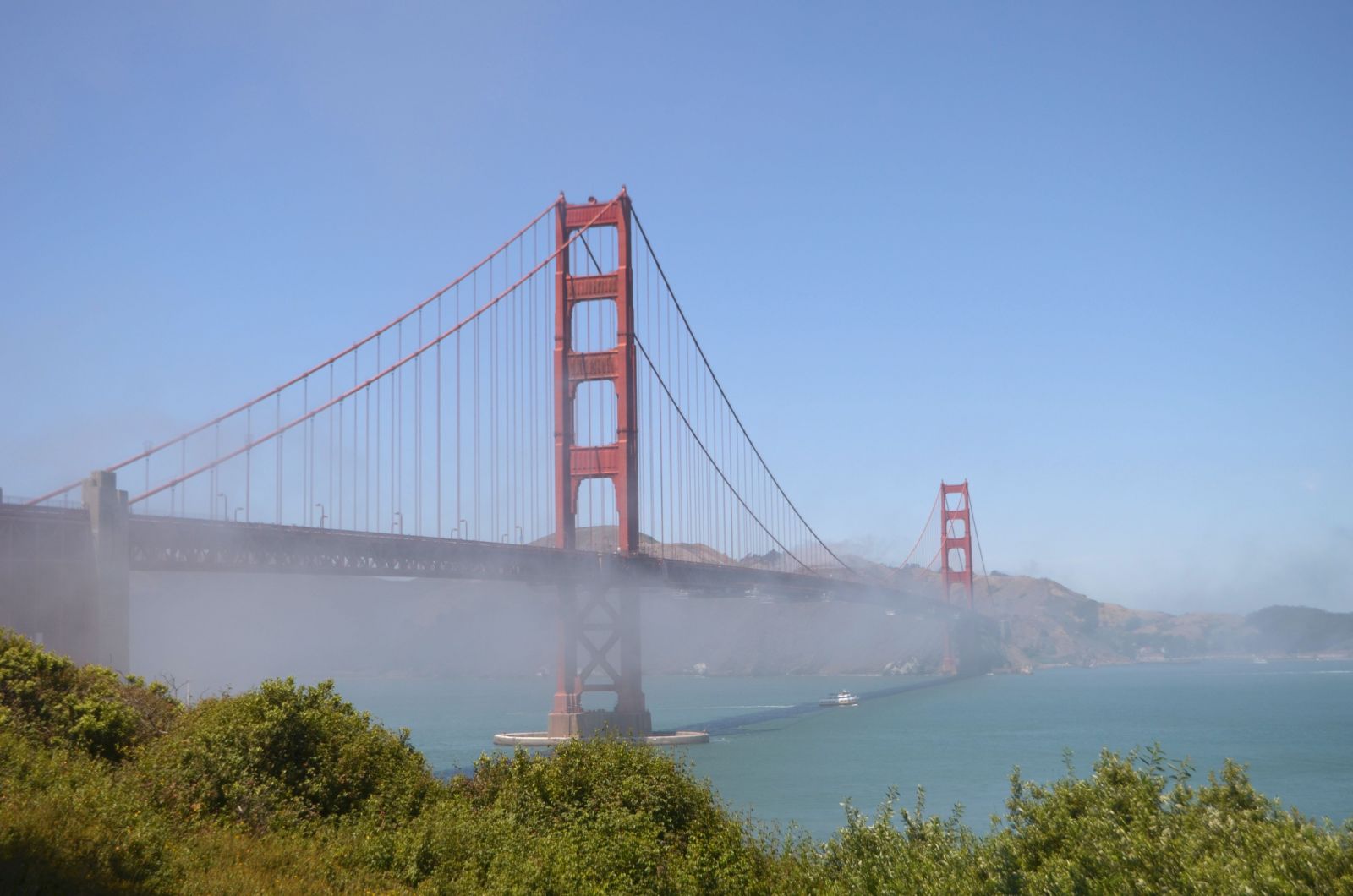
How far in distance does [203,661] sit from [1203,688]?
9261 cm

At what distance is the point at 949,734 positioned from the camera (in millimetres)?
64438

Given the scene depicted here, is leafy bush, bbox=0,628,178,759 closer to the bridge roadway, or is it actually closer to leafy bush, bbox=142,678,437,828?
leafy bush, bbox=142,678,437,828

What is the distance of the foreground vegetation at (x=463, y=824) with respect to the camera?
12.5 m

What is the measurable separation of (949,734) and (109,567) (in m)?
44.2

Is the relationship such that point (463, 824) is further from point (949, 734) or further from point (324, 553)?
point (949, 734)

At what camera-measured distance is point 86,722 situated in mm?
18281

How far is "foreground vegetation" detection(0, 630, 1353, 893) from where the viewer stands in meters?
12.5

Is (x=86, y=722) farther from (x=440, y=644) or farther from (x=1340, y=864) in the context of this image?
(x=440, y=644)

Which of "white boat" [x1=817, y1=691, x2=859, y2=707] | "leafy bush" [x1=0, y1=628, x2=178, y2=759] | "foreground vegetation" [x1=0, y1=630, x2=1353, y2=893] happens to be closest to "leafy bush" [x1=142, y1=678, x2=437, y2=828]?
"foreground vegetation" [x1=0, y1=630, x2=1353, y2=893]

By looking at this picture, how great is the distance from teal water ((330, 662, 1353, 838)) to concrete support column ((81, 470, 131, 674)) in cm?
1512

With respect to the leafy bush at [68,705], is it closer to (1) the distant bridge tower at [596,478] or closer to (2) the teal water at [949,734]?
(2) the teal water at [949,734]

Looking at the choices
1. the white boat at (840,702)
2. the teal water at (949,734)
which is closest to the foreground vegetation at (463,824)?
the teal water at (949,734)

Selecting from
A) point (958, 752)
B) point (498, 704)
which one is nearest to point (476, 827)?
point (958, 752)

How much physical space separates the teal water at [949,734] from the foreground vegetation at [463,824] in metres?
2.42
